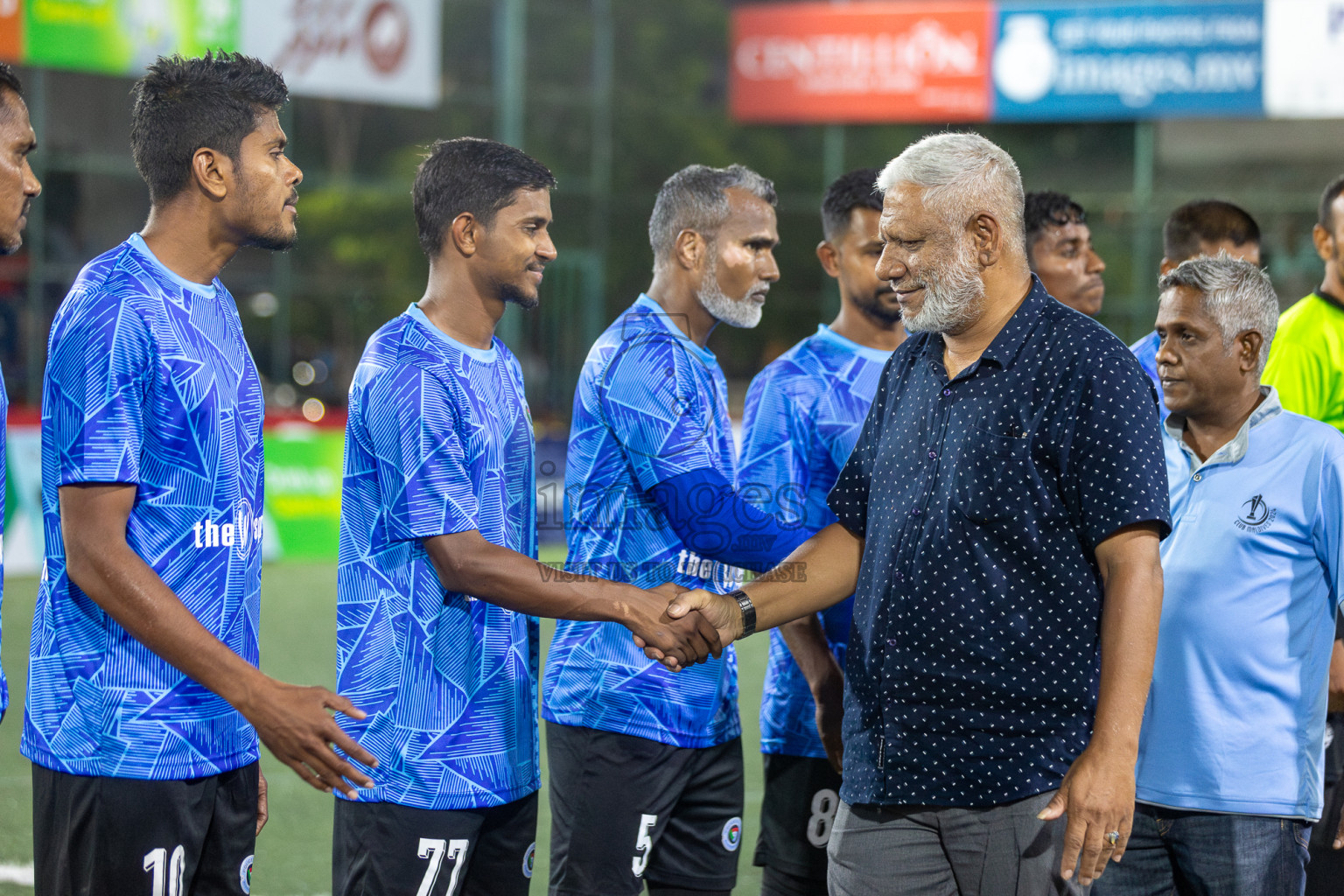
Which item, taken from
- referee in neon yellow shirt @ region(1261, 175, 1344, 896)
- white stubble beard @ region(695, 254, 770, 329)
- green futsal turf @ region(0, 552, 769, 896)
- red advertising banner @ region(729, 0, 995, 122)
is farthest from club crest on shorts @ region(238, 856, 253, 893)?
red advertising banner @ region(729, 0, 995, 122)

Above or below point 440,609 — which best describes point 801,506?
above

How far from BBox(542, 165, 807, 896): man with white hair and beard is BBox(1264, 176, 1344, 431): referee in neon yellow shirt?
179cm

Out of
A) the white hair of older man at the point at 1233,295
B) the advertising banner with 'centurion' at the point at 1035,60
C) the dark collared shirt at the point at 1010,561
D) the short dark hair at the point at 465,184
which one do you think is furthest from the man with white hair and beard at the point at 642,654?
the advertising banner with 'centurion' at the point at 1035,60

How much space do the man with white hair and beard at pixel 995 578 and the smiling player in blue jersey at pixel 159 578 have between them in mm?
1112

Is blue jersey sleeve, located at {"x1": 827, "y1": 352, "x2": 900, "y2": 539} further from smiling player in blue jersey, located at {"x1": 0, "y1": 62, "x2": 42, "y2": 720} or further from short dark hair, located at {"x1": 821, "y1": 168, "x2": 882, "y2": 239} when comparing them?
smiling player in blue jersey, located at {"x1": 0, "y1": 62, "x2": 42, "y2": 720}

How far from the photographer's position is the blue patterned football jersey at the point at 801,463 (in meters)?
3.98

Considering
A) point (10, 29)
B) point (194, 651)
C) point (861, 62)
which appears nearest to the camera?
point (194, 651)

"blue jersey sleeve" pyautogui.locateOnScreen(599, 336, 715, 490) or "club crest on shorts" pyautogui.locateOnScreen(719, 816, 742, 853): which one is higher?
"blue jersey sleeve" pyautogui.locateOnScreen(599, 336, 715, 490)

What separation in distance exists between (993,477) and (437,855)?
1.50 metres

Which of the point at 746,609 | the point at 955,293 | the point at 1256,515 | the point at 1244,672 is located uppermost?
the point at 955,293

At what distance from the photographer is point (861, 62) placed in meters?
20.2

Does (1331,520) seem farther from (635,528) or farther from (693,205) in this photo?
(693,205)

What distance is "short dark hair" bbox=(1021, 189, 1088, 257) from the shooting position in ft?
16.8

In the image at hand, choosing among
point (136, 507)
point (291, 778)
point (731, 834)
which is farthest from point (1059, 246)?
point (291, 778)
